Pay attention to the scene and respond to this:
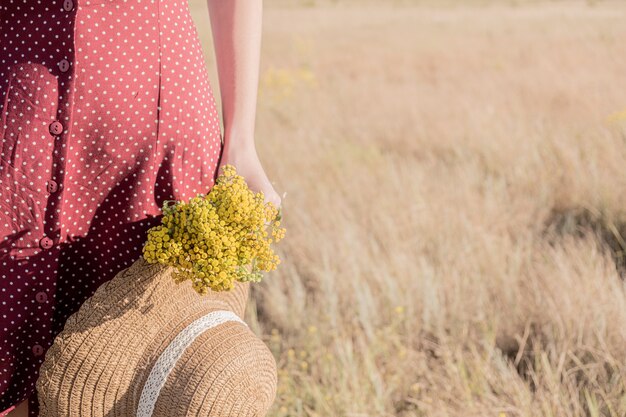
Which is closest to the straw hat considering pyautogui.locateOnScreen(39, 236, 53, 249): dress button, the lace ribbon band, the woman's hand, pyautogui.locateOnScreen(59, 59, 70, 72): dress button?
the lace ribbon band

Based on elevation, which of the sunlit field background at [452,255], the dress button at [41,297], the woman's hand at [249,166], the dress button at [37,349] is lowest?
the sunlit field background at [452,255]

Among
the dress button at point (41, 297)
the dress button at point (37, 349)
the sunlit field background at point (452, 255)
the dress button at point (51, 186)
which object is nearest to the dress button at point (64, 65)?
the dress button at point (51, 186)

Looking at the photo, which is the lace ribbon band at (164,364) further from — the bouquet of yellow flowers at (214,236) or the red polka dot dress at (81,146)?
the red polka dot dress at (81,146)

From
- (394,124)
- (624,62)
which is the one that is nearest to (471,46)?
(624,62)

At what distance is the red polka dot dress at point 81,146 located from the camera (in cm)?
112

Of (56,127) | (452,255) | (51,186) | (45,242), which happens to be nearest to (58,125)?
(56,127)

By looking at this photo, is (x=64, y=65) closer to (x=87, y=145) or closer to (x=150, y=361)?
(x=87, y=145)

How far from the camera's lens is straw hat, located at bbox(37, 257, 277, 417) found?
3.56ft

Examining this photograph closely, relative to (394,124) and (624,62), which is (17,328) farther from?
(624,62)

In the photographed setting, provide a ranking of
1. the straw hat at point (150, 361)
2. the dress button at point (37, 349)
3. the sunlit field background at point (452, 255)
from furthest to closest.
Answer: the sunlit field background at point (452, 255) → the dress button at point (37, 349) → the straw hat at point (150, 361)

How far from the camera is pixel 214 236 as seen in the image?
112cm

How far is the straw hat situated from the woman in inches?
3.6

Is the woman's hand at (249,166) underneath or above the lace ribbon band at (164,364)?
above

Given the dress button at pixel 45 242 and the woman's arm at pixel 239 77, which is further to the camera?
the woman's arm at pixel 239 77
